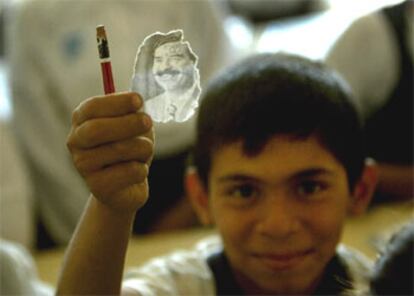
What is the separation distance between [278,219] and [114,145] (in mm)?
183

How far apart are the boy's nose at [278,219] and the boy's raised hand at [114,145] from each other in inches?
6.2

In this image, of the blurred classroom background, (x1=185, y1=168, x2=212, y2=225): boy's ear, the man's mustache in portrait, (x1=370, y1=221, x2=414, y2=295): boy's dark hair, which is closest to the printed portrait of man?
the man's mustache in portrait

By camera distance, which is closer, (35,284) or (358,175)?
(358,175)

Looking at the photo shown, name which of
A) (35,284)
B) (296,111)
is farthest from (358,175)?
(35,284)

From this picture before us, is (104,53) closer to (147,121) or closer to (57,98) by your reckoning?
(147,121)

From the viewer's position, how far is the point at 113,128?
365 millimetres

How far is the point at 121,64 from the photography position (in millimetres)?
543

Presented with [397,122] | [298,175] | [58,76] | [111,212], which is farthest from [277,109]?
[58,76]

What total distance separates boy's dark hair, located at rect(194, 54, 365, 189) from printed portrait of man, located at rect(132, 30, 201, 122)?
17 centimetres

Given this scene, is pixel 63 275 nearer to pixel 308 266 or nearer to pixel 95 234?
pixel 95 234

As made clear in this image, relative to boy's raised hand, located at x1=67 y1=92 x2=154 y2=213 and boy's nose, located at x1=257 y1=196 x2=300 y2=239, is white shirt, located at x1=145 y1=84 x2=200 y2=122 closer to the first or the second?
boy's raised hand, located at x1=67 y1=92 x2=154 y2=213

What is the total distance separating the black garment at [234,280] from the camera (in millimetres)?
515

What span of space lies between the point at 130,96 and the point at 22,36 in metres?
0.76

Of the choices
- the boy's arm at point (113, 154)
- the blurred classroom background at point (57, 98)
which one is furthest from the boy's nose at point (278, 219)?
the blurred classroom background at point (57, 98)
